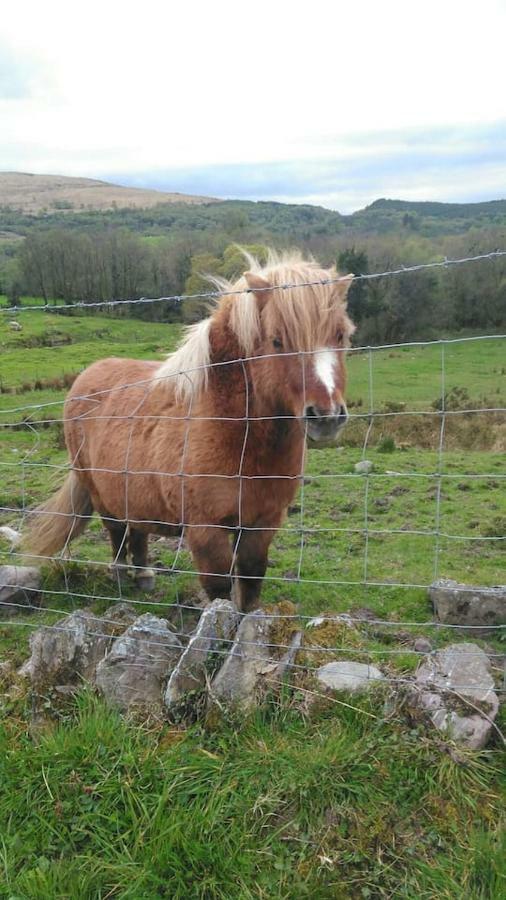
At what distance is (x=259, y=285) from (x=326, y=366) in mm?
706

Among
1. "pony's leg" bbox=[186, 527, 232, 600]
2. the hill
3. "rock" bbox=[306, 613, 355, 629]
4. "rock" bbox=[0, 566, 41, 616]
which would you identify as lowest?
"rock" bbox=[0, 566, 41, 616]

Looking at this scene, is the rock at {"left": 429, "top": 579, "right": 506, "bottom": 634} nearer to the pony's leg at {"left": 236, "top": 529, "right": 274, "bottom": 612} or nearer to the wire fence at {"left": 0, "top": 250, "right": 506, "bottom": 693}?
the wire fence at {"left": 0, "top": 250, "right": 506, "bottom": 693}

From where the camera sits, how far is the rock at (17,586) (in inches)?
189

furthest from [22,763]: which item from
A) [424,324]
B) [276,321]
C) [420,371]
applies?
[424,324]

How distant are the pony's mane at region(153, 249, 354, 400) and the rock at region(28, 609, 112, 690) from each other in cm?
156

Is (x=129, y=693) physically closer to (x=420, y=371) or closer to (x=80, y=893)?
(x=80, y=893)

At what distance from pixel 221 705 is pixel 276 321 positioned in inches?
80.1

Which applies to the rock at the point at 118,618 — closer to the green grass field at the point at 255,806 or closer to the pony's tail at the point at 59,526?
the green grass field at the point at 255,806

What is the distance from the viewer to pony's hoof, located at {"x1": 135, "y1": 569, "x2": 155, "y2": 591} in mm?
5391

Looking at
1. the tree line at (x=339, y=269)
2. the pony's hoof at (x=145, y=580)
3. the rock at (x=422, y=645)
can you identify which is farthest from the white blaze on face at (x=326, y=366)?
the tree line at (x=339, y=269)

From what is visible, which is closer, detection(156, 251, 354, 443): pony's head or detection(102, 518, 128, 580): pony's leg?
detection(156, 251, 354, 443): pony's head

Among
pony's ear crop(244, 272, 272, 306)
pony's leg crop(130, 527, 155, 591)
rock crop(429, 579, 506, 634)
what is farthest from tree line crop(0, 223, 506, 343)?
rock crop(429, 579, 506, 634)

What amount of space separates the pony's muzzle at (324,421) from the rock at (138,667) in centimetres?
140

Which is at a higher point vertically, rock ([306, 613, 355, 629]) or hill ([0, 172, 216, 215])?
hill ([0, 172, 216, 215])
